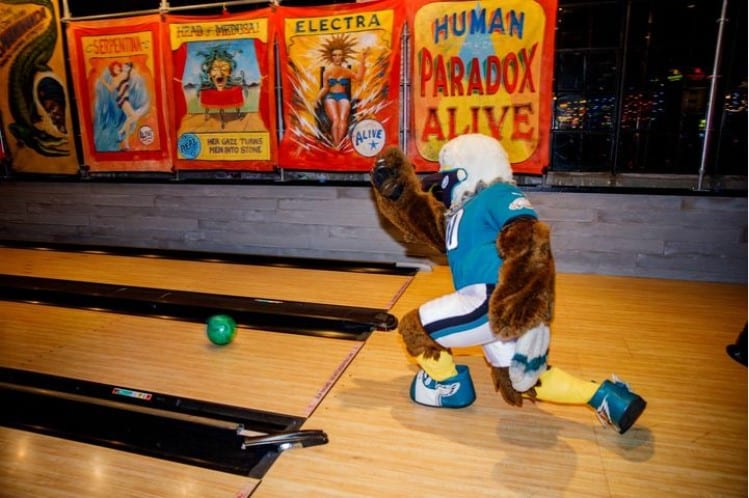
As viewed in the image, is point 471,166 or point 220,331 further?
point 220,331

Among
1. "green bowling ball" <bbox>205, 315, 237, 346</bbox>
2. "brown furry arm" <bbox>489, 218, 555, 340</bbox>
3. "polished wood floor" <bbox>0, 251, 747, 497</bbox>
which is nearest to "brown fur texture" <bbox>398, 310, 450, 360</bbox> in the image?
"polished wood floor" <bbox>0, 251, 747, 497</bbox>

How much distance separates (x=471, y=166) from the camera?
6.60 feet

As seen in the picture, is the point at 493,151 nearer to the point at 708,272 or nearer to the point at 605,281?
the point at 605,281

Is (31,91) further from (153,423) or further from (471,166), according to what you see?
(471,166)

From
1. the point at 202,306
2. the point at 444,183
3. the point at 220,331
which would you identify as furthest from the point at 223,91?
the point at 444,183

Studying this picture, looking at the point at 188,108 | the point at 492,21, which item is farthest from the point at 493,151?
the point at 188,108

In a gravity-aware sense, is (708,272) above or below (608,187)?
below

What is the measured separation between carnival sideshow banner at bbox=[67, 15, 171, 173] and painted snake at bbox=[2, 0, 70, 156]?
0.28m

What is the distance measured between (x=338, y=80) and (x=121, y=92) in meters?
2.25

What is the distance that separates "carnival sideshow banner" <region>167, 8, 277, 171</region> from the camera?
4.57 meters

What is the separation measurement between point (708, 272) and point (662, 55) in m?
1.70

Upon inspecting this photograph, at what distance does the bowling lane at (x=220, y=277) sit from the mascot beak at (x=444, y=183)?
1.55 metres

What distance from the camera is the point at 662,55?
3871 millimetres

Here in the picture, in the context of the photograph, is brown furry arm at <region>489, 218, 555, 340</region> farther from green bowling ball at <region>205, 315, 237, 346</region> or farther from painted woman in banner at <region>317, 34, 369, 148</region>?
painted woman in banner at <region>317, 34, 369, 148</region>
